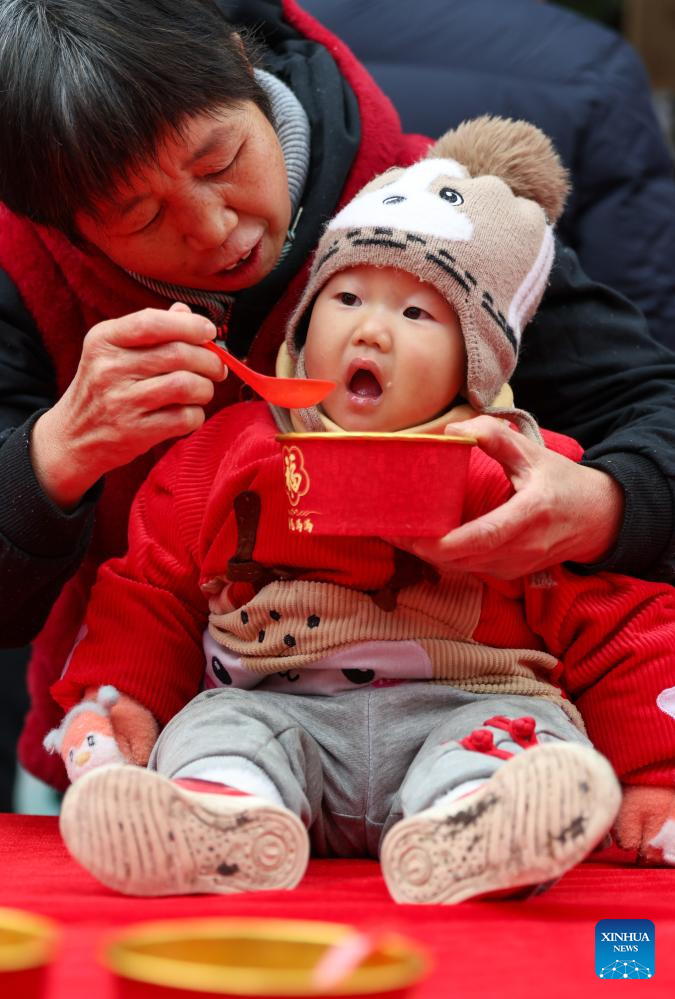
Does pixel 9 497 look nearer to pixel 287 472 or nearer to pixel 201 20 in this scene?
pixel 287 472

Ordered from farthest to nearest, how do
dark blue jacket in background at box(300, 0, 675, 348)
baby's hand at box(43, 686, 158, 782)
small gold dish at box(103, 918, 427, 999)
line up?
dark blue jacket in background at box(300, 0, 675, 348) < baby's hand at box(43, 686, 158, 782) < small gold dish at box(103, 918, 427, 999)

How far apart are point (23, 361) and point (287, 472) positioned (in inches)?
23.0

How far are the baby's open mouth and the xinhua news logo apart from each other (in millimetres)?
575

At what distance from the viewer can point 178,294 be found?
1.54 meters

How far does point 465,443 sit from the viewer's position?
113cm

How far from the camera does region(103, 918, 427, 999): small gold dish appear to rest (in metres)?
0.63

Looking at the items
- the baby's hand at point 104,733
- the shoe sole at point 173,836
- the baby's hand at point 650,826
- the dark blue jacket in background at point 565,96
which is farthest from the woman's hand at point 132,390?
the dark blue jacket in background at point 565,96

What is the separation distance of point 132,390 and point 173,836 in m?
0.44

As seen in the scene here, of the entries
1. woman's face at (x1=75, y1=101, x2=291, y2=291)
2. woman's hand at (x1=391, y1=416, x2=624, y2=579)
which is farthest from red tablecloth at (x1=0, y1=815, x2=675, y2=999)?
woman's face at (x1=75, y1=101, x2=291, y2=291)

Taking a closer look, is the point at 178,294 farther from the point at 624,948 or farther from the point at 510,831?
the point at 624,948

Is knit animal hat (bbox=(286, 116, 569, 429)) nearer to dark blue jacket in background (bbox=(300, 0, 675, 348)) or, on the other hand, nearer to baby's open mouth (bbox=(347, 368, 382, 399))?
baby's open mouth (bbox=(347, 368, 382, 399))

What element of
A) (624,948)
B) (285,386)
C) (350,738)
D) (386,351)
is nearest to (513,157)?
(386,351)

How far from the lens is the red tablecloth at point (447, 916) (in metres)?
0.83

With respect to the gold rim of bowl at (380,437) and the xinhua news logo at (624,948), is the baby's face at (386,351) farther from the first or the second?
the xinhua news logo at (624,948)
